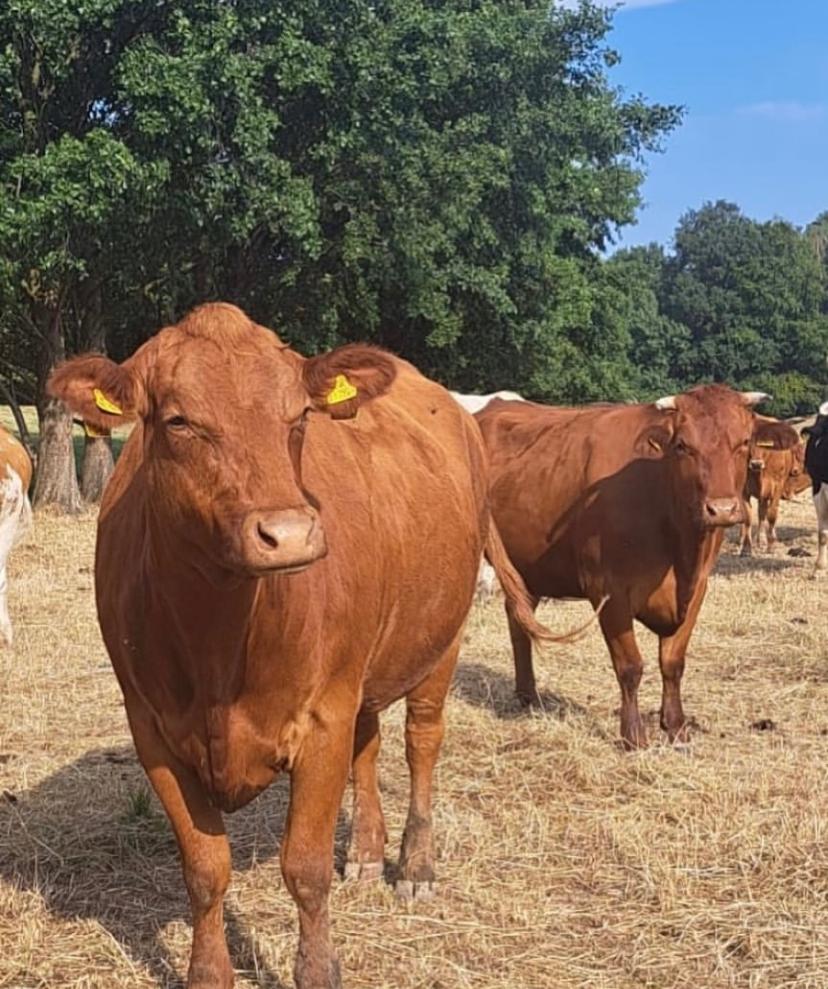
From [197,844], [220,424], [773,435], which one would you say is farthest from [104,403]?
[773,435]

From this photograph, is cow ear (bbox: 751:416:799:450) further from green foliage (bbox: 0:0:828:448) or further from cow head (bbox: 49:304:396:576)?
green foliage (bbox: 0:0:828:448)

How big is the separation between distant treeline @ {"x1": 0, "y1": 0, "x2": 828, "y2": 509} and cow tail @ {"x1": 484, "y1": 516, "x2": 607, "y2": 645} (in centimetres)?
966

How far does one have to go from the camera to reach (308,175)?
56.8ft

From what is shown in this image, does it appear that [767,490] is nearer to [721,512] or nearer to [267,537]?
[721,512]

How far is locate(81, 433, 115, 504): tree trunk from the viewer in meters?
19.3

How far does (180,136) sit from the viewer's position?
583 inches

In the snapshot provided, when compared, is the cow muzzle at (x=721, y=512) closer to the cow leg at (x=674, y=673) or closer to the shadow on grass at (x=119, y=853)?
the cow leg at (x=674, y=673)

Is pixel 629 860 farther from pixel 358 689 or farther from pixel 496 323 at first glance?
pixel 496 323

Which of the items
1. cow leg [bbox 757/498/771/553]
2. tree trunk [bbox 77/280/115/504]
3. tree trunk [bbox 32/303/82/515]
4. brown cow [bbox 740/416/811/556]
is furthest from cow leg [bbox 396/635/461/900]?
tree trunk [bbox 77/280/115/504]

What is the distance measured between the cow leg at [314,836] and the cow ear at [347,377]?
34.3 inches

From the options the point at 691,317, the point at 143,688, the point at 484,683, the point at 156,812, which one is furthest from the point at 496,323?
the point at 691,317

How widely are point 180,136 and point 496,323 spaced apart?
7852 millimetres

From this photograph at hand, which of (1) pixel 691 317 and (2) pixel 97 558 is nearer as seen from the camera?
(2) pixel 97 558

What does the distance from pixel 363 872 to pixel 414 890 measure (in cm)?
27
